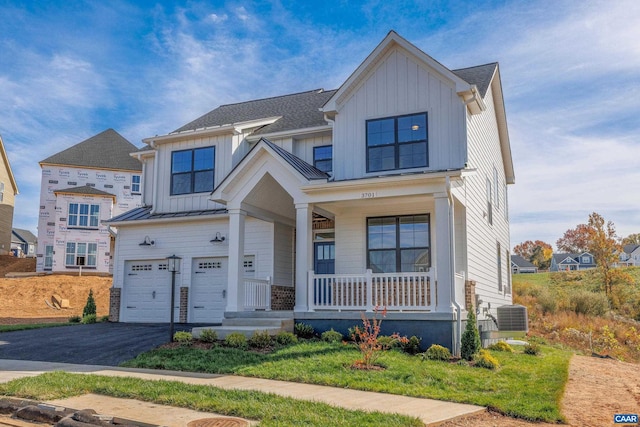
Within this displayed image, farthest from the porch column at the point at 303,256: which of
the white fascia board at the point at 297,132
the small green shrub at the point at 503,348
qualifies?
the small green shrub at the point at 503,348

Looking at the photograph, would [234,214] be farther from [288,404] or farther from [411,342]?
[288,404]

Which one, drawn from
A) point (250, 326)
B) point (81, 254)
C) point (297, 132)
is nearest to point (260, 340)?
point (250, 326)

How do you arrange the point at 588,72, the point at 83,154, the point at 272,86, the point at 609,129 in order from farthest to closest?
the point at 83,154, the point at 272,86, the point at 609,129, the point at 588,72

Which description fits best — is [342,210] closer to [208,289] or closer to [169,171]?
[208,289]

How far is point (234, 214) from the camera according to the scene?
46.4 ft

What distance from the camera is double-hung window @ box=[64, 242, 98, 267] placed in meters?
34.5

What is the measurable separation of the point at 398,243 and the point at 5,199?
37.5 meters

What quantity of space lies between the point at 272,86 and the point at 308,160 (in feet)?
25.2

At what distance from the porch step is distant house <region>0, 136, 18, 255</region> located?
35064mm

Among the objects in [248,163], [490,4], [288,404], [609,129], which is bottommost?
[288,404]

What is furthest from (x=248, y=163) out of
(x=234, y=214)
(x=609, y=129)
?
(x=609, y=129)

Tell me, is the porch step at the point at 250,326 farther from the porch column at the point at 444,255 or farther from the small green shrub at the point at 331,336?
the porch column at the point at 444,255

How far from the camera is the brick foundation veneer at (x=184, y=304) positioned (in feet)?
57.8

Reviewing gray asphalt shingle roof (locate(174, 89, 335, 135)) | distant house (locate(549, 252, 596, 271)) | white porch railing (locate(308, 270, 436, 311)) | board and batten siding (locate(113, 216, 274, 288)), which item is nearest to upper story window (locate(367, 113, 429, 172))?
gray asphalt shingle roof (locate(174, 89, 335, 135))
